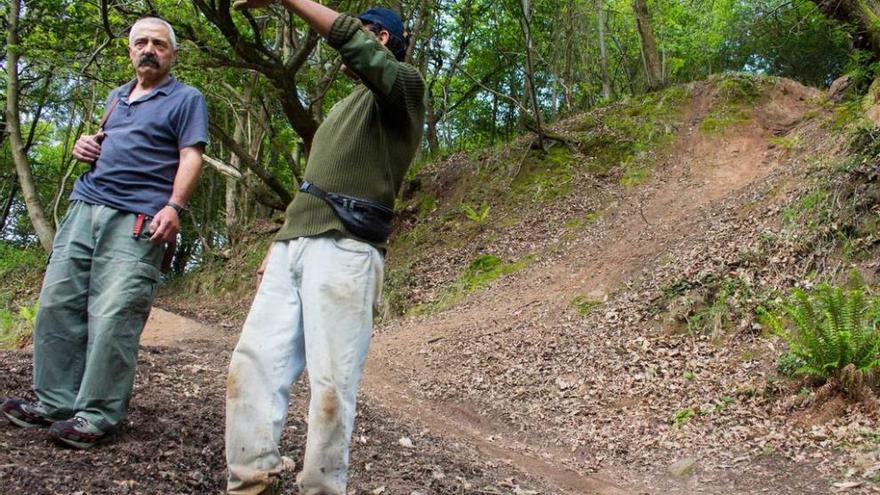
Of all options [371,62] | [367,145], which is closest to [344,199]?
[367,145]

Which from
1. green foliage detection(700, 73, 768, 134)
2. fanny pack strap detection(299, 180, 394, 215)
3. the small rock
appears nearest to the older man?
fanny pack strap detection(299, 180, 394, 215)

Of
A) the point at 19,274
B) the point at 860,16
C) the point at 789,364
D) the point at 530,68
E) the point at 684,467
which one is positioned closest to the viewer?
the point at 684,467

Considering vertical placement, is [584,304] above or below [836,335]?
below

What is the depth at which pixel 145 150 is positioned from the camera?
3.45m

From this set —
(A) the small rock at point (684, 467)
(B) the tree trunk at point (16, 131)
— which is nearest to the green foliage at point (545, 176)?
(A) the small rock at point (684, 467)

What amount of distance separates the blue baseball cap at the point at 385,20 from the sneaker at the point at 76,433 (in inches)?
88.7

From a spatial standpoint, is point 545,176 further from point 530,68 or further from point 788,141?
point 788,141

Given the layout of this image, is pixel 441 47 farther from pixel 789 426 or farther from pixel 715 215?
pixel 789 426

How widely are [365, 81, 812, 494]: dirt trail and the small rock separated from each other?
517 millimetres

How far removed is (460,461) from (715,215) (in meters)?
7.42

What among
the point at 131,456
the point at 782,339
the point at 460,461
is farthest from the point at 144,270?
the point at 782,339

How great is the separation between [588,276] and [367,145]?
8.09 m

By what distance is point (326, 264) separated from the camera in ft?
8.98

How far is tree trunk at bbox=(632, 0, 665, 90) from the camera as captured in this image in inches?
661
